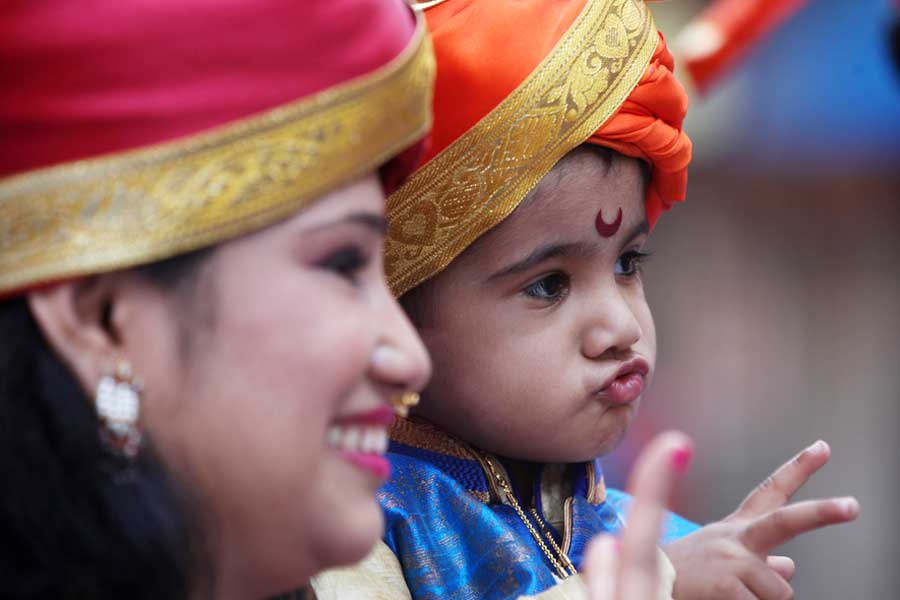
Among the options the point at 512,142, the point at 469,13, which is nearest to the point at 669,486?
the point at 512,142

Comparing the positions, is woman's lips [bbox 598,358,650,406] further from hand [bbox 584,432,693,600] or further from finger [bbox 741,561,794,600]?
hand [bbox 584,432,693,600]

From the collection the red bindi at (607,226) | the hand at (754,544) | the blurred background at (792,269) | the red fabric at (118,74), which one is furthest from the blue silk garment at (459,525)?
the blurred background at (792,269)

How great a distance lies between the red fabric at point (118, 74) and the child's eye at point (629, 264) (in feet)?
2.65

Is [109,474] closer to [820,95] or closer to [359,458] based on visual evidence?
[359,458]

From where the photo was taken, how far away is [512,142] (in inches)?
67.1

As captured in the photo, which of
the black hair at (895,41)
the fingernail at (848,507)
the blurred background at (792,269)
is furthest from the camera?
the blurred background at (792,269)

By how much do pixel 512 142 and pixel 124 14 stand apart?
2.23 feet

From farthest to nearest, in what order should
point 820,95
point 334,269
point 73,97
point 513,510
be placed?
point 820,95, point 513,510, point 334,269, point 73,97

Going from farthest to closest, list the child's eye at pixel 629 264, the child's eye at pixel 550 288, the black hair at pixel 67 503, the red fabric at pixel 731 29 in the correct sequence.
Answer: the red fabric at pixel 731 29, the child's eye at pixel 629 264, the child's eye at pixel 550 288, the black hair at pixel 67 503

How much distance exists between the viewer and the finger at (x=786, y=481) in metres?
A: 1.79

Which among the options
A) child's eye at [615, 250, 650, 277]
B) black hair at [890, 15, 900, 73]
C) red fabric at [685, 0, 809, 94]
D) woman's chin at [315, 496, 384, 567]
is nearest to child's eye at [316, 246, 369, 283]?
woman's chin at [315, 496, 384, 567]

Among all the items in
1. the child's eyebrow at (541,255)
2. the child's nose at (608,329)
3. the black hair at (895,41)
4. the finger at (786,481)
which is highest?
the black hair at (895,41)

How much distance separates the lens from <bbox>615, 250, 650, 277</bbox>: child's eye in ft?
6.11

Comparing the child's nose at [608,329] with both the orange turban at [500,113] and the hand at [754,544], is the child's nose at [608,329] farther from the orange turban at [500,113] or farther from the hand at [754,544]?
the hand at [754,544]
